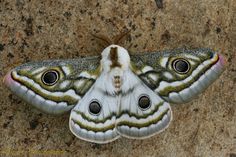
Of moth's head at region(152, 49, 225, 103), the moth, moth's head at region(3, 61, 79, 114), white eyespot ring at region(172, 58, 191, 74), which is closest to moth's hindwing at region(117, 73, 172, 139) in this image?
the moth

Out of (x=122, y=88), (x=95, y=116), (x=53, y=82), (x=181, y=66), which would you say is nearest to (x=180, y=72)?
(x=181, y=66)

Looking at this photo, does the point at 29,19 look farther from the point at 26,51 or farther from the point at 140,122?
the point at 140,122

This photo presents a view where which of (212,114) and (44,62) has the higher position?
(44,62)

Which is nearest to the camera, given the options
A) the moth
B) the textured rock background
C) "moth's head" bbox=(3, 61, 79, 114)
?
"moth's head" bbox=(3, 61, 79, 114)

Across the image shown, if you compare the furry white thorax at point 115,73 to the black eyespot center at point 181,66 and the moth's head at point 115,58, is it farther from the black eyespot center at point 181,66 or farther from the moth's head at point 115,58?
the black eyespot center at point 181,66

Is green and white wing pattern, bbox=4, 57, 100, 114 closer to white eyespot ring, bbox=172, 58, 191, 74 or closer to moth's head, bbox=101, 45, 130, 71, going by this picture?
moth's head, bbox=101, 45, 130, 71

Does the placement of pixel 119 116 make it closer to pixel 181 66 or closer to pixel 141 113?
pixel 141 113

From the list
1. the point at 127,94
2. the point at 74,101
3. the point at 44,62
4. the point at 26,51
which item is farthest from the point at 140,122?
the point at 26,51

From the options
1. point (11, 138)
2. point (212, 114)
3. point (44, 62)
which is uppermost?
point (44, 62)
